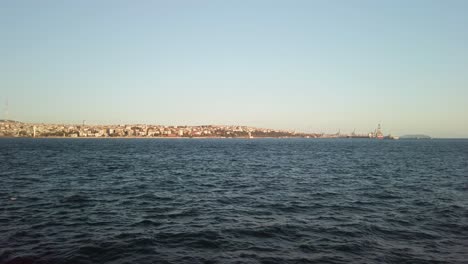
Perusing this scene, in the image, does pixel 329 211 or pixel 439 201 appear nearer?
pixel 329 211

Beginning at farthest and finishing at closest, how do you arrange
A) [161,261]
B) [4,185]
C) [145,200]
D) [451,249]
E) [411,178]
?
[411,178], [4,185], [145,200], [451,249], [161,261]

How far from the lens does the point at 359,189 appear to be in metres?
35.6

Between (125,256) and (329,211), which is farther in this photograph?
(329,211)

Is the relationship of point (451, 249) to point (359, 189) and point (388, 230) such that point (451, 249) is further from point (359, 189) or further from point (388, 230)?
point (359, 189)

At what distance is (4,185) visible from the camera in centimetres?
3522

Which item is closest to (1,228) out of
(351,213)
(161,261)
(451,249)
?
(161,261)

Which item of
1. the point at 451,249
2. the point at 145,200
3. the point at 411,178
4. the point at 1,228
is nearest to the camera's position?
the point at 451,249

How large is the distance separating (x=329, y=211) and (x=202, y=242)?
10763mm

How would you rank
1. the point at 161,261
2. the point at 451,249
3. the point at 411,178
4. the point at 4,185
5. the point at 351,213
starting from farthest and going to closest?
the point at 411,178 < the point at 4,185 < the point at 351,213 < the point at 451,249 < the point at 161,261

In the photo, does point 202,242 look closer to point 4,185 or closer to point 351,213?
point 351,213

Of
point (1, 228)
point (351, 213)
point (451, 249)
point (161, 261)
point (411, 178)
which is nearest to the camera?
point (161, 261)

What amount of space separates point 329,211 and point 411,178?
2627 centimetres

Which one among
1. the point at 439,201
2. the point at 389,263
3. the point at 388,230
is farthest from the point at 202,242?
the point at 439,201

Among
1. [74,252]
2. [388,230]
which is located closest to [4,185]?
[74,252]
